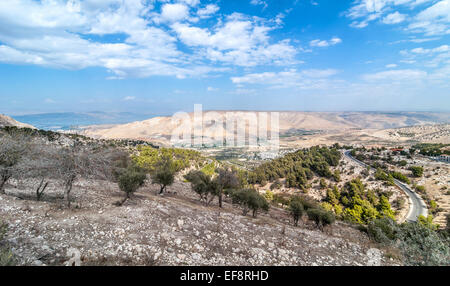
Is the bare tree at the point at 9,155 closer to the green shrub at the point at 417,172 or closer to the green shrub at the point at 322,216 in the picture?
the green shrub at the point at 322,216

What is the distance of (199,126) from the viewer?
178 m

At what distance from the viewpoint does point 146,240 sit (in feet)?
26.8

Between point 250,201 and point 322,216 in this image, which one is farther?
point 250,201

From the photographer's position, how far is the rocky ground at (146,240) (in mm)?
6664

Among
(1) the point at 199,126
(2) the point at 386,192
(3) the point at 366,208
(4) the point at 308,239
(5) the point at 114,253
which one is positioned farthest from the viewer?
(1) the point at 199,126

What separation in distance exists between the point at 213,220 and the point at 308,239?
222 inches

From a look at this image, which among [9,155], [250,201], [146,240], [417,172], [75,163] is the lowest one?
[417,172]

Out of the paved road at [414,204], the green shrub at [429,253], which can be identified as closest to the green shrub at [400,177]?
the paved road at [414,204]

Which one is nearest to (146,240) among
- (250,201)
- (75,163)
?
(75,163)

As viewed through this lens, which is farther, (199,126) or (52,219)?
(199,126)

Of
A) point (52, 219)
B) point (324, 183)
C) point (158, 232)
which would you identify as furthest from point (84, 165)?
point (324, 183)

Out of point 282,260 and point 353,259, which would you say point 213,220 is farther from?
point 353,259

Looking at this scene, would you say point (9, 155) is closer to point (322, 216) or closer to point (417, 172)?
point (322, 216)

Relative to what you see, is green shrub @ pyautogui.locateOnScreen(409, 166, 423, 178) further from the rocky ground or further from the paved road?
the rocky ground
